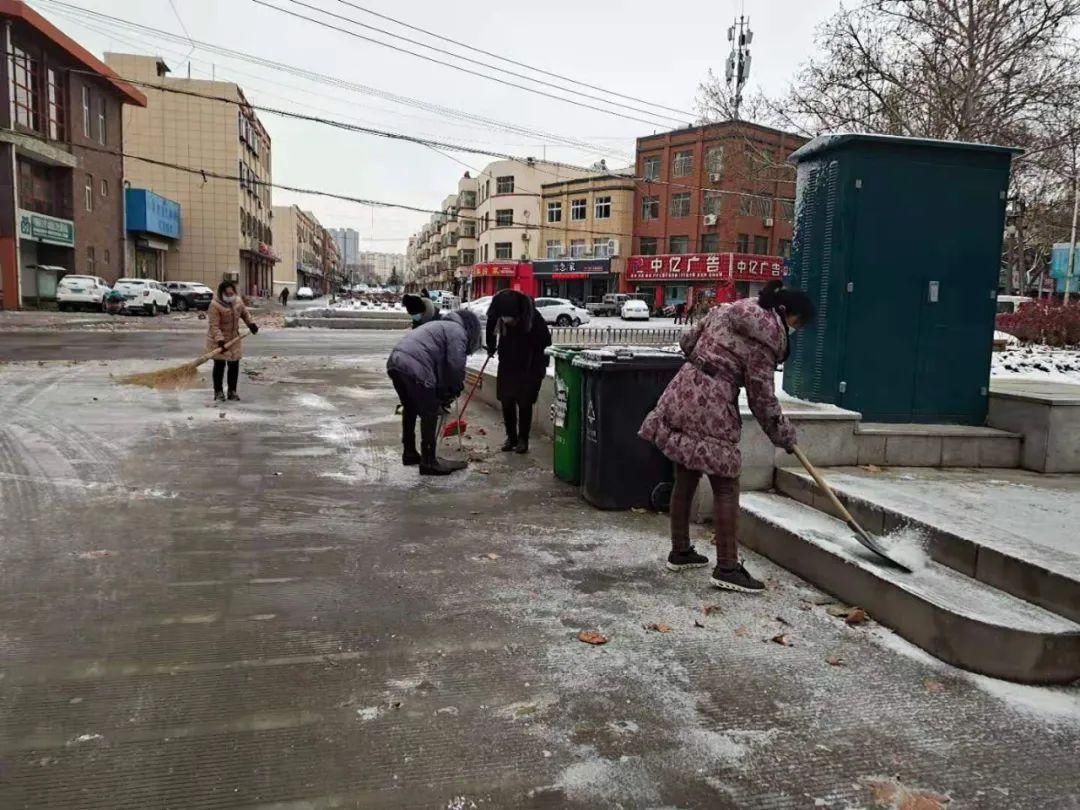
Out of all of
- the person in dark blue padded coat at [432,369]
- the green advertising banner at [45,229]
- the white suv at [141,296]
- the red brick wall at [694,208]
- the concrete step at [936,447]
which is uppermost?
the red brick wall at [694,208]

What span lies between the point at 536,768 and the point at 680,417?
203 cm

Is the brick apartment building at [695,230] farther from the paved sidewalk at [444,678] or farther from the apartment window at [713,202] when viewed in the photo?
the paved sidewalk at [444,678]

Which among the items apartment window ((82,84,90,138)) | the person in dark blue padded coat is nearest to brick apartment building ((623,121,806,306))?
apartment window ((82,84,90,138))

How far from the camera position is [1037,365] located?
446 inches

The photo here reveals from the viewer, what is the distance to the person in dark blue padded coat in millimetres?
6172

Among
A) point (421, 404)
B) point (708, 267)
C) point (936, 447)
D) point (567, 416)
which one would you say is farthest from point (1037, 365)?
point (708, 267)

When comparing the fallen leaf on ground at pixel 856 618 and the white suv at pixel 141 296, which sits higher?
the white suv at pixel 141 296

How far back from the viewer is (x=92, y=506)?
528 cm

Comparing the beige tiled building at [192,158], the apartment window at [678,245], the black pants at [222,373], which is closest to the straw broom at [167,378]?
the black pants at [222,373]

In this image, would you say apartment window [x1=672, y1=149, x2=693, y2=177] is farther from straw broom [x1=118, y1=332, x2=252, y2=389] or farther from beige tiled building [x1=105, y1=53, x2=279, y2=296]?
straw broom [x1=118, y1=332, x2=252, y2=389]

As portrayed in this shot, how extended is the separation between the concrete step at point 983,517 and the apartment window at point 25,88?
38.6 meters

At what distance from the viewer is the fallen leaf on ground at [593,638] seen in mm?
3451

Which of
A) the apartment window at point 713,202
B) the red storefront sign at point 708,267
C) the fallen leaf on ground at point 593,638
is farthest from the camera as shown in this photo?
the apartment window at point 713,202

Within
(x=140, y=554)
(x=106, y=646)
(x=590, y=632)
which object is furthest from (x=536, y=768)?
(x=140, y=554)
